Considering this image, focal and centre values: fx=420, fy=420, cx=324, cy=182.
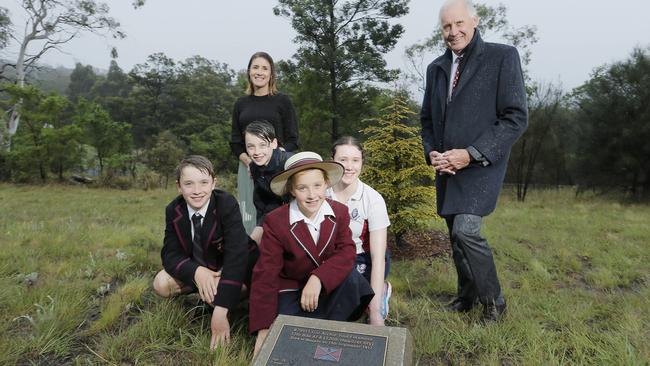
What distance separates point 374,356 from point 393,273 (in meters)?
3.11

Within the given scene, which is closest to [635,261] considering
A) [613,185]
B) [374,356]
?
[374,356]

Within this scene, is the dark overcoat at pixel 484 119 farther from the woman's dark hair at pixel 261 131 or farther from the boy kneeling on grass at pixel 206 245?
the boy kneeling on grass at pixel 206 245

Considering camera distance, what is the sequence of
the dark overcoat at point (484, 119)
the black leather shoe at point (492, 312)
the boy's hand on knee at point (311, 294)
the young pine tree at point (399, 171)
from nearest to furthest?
1. the boy's hand on knee at point (311, 294)
2. the dark overcoat at point (484, 119)
3. the black leather shoe at point (492, 312)
4. the young pine tree at point (399, 171)

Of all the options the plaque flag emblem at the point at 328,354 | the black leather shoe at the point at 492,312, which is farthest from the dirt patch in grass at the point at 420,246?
the plaque flag emblem at the point at 328,354

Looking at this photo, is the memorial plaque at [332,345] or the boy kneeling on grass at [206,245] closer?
the memorial plaque at [332,345]

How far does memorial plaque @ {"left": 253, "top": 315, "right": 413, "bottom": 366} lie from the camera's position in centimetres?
203

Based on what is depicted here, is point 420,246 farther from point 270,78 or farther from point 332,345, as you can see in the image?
point 332,345

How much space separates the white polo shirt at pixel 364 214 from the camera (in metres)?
→ 3.12

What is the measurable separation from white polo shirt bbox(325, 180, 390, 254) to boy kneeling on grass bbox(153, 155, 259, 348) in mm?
801

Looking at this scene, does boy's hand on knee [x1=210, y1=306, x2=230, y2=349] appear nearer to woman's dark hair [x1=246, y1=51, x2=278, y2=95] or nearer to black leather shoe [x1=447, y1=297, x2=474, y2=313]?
black leather shoe [x1=447, y1=297, x2=474, y2=313]

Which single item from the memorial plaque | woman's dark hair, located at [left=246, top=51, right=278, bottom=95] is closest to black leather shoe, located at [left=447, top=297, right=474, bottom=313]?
the memorial plaque

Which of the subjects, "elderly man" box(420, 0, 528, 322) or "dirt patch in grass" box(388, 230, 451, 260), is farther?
"dirt patch in grass" box(388, 230, 451, 260)

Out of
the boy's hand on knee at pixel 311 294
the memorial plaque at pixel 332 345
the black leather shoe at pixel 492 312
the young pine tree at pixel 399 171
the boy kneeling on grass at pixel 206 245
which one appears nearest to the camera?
the memorial plaque at pixel 332 345

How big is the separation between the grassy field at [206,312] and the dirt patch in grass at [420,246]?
0.51m
